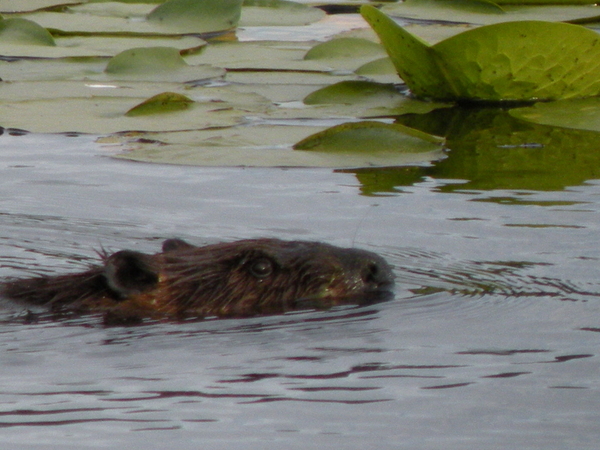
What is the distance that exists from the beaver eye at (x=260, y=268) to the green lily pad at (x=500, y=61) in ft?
10.9

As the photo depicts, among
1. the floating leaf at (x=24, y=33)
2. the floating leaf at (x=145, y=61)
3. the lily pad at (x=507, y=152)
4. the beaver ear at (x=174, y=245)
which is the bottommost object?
the beaver ear at (x=174, y=245)

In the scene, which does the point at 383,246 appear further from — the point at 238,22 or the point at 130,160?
the point at 238,22

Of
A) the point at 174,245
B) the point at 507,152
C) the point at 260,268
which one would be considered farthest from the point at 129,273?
the point at 507,152

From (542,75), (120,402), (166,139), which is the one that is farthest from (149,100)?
(120,402)

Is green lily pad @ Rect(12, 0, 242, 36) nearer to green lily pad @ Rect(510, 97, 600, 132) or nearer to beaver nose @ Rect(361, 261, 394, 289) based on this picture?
green lily pad @ Rect(510, 97, 600, 132)

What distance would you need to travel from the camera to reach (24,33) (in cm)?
1044

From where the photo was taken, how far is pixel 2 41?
33.8 feet

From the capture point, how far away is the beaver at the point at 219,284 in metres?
5.04

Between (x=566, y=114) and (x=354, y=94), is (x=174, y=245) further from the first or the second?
(x=354, y=94)

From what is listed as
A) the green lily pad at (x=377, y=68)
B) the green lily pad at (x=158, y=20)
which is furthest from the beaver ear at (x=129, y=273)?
the green lily pad at (x=158, y=20)

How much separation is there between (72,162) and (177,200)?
103cm

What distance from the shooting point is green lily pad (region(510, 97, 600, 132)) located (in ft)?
25.4

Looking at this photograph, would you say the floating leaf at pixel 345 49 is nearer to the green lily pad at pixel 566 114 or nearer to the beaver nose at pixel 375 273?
the green lily pad at pixel 566 114

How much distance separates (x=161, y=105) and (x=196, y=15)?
3.46 metres
